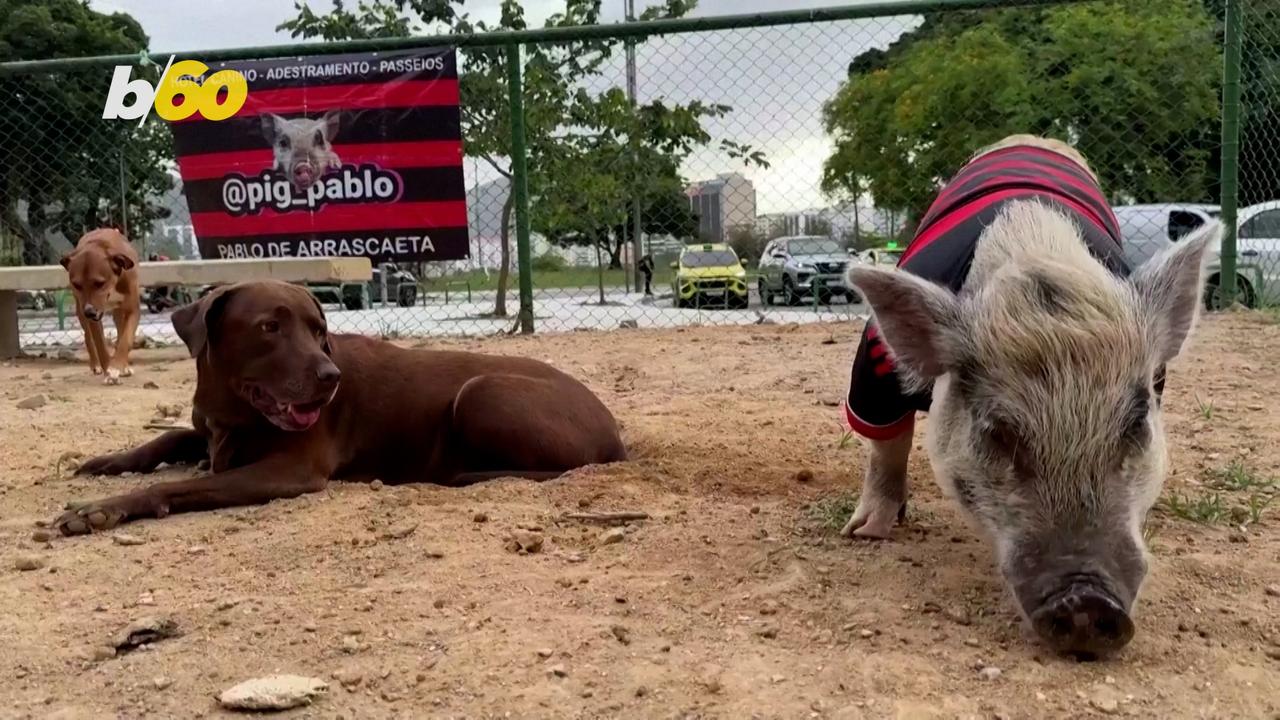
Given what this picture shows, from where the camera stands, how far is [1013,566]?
2.46 m

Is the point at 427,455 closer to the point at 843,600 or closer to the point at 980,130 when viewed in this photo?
the point at 843,600

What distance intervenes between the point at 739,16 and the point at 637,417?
4.29 m

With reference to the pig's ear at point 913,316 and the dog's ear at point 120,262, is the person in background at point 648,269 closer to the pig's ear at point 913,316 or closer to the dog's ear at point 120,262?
the dog's ear at point 120,262

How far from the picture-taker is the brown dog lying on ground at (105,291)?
7.39 metres

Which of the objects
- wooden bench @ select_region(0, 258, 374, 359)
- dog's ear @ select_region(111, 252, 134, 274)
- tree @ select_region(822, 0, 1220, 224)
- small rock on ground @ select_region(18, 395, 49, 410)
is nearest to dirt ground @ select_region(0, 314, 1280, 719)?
small rock on ground @ select_region(18, 395, 49, 410)

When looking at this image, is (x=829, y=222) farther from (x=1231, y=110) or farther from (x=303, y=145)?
(x=303, y=145)

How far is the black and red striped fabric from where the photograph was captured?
10.3 ft

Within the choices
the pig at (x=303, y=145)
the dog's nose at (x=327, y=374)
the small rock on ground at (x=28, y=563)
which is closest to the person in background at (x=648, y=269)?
the pig at (x=303, y=145)

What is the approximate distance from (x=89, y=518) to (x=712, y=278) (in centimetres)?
1155

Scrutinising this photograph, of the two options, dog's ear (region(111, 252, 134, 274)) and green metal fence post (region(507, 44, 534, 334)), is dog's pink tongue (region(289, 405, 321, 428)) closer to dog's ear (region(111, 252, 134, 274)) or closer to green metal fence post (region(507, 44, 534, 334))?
dog's ear (region(111, 252, 134, 274))

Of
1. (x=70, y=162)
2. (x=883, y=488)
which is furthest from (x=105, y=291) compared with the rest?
(x=70, y=162)

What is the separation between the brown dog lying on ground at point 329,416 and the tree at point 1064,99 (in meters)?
6.84

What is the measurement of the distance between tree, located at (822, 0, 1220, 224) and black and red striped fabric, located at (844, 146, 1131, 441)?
7.06 metres

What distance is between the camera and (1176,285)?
2.72 m
